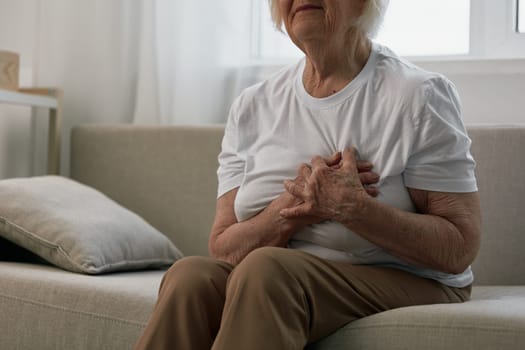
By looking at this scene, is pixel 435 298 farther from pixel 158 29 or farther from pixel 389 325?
pixel 158 29

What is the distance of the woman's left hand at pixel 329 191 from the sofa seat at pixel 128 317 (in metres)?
0.20

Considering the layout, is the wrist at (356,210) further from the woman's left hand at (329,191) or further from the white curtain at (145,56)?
the white curtain at (145,56)

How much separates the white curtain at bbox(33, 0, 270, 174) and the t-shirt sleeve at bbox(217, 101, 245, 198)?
867 millimetres

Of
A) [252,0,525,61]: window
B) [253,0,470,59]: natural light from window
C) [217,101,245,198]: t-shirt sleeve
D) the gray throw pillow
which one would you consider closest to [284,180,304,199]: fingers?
[217,101,245,198]: t-shirt sleeve

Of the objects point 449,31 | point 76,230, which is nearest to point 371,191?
point 76,230

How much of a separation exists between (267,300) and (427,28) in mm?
1538

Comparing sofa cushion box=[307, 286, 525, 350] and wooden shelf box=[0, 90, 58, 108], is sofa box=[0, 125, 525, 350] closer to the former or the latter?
sofa cushion box=[307, 286, 525, 350]

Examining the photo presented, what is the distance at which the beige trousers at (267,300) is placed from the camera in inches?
53.7

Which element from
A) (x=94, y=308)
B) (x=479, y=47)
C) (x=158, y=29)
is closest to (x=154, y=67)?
(x=158, y=29)

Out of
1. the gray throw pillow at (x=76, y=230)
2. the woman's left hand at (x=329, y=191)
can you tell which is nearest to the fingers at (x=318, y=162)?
the woman's left hand at (x=329, y=191)

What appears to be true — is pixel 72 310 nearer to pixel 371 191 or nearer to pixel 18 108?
pixel 371 191

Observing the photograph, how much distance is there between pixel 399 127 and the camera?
1.66 m

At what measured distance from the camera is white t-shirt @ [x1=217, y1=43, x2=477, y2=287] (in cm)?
163

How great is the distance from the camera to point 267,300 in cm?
137
